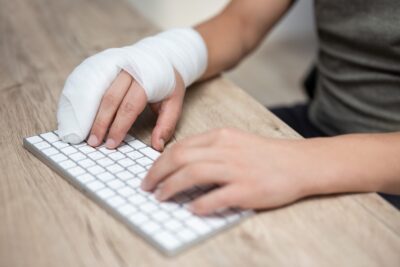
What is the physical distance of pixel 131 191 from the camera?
1.95ft

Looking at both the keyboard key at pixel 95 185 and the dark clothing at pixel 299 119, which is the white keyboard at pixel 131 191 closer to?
the keyboard key at pixel 95 185

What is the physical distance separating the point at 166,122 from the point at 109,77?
0.33 ft

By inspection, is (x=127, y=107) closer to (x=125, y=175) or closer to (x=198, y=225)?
(x=125, y=175)

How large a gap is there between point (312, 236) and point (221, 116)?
30 cm

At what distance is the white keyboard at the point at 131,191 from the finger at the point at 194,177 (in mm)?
20

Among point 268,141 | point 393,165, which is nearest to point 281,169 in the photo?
point 268,141

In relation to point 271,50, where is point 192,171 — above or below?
above

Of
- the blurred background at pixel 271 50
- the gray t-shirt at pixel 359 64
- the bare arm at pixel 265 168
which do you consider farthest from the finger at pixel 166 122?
the blurred background at pixel 271 50

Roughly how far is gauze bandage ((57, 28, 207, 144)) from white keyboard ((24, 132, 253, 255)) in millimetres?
30

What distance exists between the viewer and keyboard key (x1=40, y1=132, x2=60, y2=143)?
700mm

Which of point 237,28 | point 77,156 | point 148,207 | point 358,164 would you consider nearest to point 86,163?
point 77,156

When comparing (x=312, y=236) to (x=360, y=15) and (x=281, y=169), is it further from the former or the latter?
(x=360, y=15)

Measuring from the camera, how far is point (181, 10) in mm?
2430

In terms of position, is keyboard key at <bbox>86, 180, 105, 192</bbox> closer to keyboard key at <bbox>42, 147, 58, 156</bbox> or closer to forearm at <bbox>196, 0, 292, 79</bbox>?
keyboard key at <bbox>42, 147, 58, 156</bbox>
